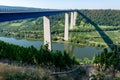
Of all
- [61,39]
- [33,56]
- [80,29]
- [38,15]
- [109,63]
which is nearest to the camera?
[33,56]

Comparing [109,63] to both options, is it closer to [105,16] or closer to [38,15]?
[38,15]

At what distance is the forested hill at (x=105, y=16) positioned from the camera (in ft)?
326

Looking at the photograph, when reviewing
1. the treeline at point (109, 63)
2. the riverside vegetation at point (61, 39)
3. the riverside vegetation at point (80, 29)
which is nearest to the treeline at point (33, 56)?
the riverside vegetation at point (61, 39)

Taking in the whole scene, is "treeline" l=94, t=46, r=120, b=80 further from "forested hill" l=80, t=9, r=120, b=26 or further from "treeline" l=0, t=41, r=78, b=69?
"forested hill" l=80, t=9, r=120, b=26

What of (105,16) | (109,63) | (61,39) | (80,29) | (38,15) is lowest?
(109,63)

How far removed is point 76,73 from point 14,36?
56297mm

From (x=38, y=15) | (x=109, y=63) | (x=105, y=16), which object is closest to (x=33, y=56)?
(x=109, y=63)

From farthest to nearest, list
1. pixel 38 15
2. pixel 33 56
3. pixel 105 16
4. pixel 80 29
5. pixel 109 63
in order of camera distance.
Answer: pixel 105 16 → pixel 80 29 → pixel 38 15 → pixel 109 63 → pixel 33 56

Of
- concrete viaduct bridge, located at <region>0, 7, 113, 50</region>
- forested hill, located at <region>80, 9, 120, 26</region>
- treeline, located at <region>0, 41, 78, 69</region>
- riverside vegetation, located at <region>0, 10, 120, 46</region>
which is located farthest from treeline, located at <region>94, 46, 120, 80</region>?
forested hill, located at <region>80, 9, 120, 26</region>

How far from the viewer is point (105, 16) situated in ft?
341

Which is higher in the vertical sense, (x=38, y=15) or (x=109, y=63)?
(x=38, y=15)

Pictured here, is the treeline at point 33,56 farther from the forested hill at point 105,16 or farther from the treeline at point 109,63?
the forested hill at point 105,16

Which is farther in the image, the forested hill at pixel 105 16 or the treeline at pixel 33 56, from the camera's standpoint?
the forested hill at pixel 105 16

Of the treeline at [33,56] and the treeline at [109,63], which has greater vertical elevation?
the treeline at [33,56]
